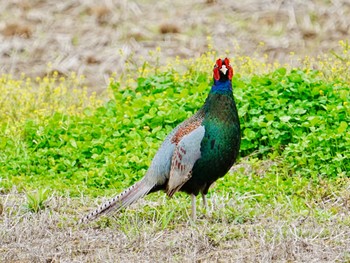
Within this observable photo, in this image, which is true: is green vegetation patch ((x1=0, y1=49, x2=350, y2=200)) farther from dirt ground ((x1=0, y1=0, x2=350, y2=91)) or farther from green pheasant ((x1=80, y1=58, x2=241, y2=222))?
dirt ground ((x1=0, y1=0, x2=350, y2=91))

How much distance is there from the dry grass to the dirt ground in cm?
507

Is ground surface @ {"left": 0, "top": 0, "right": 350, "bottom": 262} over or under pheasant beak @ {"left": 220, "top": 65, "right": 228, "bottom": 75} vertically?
under

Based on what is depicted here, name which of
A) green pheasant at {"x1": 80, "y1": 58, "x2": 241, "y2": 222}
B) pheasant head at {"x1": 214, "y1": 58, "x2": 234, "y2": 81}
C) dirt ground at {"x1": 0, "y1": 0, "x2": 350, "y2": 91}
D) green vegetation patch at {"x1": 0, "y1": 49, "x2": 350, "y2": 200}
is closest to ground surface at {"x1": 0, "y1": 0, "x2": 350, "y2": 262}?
dirt ground at {"x1": 0, "y1": 0, "x2": 350, "y2": 91}

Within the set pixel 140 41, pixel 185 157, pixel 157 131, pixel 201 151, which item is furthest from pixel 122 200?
pixel 140 41

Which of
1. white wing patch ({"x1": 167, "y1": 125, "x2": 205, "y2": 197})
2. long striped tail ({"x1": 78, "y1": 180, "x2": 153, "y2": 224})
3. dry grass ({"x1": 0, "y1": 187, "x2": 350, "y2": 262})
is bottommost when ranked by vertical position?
dry grass ({"x1": 0, "y1": 187, "x2": 350, "y2": 262})

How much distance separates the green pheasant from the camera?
6.36 m

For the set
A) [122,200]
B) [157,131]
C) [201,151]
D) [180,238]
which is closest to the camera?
[180,238]

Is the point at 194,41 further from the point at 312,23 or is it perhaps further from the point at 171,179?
the point at 171,179

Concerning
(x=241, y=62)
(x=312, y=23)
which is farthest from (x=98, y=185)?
(x=312, y=23)

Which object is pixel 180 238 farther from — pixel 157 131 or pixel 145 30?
pixel 145 30

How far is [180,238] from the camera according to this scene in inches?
234

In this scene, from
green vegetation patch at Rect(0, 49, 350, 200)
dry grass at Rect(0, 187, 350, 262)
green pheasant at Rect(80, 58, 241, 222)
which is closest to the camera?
dry grass at Rect(0, 187, 350, 262)

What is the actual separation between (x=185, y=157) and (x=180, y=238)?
0.70 metres

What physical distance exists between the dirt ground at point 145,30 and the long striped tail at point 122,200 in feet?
16.1
